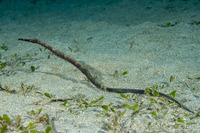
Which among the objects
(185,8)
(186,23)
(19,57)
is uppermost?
(185,8)

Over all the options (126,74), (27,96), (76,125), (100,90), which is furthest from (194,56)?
(27,96)

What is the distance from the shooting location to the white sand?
211cm

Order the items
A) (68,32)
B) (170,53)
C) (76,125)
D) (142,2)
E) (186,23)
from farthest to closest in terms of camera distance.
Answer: (142,2)
(68,32)
(186,23)
(170,53)
(76,125)

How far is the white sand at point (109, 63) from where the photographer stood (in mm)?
2109

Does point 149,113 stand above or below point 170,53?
below

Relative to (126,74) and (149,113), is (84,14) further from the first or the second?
(149,113)

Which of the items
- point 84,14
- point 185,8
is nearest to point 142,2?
point 185,8

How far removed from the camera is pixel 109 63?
12.7 feet

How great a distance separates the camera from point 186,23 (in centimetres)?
575

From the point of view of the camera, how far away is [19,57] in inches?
163

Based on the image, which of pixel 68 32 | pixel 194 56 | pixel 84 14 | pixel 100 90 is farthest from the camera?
pixel 84 14

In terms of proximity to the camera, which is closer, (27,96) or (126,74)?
(27,96)

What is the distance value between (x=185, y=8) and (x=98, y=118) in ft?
22.6

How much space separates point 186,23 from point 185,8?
2.10m
